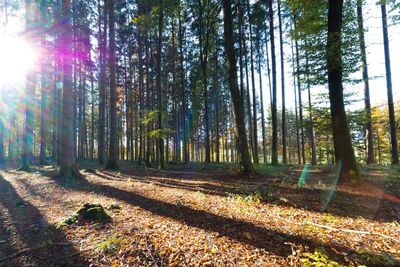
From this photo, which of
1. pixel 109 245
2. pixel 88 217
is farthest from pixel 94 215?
pixel 109 245

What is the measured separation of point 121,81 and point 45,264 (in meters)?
22.2

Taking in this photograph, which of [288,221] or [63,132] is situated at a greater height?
[63,132]

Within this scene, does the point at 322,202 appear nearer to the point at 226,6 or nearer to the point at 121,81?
the point at 226,6

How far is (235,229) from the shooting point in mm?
3928

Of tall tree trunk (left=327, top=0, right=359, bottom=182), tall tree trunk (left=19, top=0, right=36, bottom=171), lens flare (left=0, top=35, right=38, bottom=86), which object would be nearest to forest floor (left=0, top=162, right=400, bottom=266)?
tall tree trunk (left=327, top=0, right=359, bottom=182)

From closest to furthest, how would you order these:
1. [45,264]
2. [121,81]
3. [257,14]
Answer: [45,264]
[257,14]
[121,81]

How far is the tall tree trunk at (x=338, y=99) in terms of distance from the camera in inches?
275

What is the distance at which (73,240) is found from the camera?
12.1 ft

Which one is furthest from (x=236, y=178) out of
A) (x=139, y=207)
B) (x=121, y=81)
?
(x=121, y=81)

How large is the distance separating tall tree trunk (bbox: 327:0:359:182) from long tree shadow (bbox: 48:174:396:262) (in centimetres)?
447

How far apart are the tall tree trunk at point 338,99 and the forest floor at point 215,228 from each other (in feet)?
2.11

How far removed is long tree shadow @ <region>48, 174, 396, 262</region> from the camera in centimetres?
322

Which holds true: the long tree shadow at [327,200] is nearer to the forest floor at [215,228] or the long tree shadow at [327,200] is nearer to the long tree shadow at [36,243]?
the forest floor at [215,228]

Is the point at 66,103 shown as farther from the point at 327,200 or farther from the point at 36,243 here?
the point at 327,200
